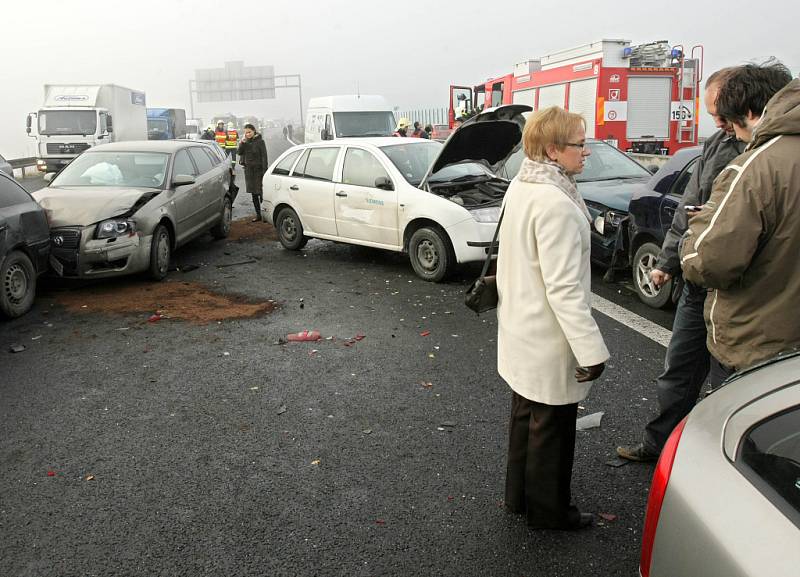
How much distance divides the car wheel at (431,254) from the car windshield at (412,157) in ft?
2.32

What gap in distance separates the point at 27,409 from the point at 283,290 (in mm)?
3695

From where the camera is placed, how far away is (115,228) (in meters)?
7.95

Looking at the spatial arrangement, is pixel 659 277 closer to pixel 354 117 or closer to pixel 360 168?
pixel 360 168

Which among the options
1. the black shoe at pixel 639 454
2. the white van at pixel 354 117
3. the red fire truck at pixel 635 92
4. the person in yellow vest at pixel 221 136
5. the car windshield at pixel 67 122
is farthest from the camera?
the person in yellow vest at pixel 221 136

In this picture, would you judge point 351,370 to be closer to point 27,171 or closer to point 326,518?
point 326,518

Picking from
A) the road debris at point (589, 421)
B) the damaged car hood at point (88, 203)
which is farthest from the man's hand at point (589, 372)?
the damaged car hood at point (88, 203)

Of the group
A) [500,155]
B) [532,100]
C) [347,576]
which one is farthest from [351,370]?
[532,100]

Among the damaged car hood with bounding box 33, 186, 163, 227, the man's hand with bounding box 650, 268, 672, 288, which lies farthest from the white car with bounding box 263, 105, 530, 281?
the man's hand with bounding box 650, 268, 672, 288

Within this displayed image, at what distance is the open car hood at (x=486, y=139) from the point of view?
7.57 metres

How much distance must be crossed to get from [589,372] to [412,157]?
6606 millimetres

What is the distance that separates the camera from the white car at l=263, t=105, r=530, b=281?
7.95 meters

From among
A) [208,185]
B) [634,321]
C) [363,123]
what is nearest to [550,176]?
[634,321]

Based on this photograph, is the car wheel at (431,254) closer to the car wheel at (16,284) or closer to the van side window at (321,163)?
the van side window at (321,163)

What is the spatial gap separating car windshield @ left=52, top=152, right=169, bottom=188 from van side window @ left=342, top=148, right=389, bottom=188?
249 centimetres
